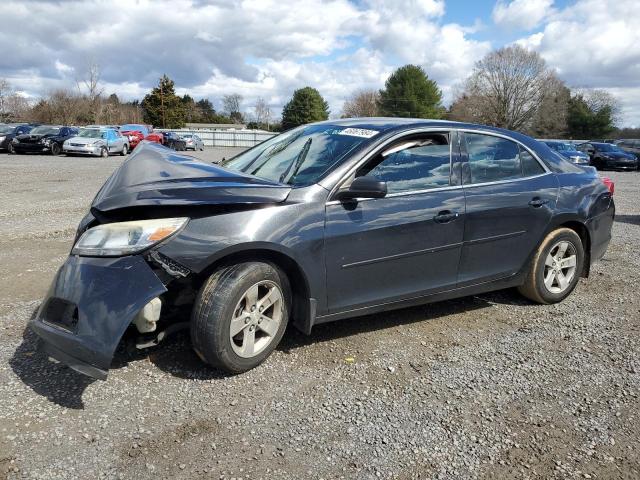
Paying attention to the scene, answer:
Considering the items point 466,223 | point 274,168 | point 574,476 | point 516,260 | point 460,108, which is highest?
point 460,108

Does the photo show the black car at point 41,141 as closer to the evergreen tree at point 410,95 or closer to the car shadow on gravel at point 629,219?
the car shadow on gravel at point 629,219

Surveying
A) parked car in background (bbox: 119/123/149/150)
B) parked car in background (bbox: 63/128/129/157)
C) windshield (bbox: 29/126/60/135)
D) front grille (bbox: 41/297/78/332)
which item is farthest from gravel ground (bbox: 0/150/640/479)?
parked car in background (bbox: 119/123/149/150)

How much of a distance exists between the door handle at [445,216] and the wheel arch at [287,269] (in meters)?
1.13

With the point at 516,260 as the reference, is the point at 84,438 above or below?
below

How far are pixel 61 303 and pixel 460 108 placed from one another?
70.9 meters

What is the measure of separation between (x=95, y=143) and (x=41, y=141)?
99.3 inches

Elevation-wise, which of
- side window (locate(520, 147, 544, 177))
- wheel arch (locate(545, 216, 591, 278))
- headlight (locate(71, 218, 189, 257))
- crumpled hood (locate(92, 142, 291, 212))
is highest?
side window (locate(520, 147, 544, 177))

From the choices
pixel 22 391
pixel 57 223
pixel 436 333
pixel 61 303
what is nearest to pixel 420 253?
pixel 436 333

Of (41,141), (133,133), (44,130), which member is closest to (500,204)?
(41,141)

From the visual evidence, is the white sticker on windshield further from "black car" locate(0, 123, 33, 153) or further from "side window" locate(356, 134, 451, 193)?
"black car" locate(0, 123, 33, 153)

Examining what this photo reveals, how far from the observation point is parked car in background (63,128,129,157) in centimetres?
2508

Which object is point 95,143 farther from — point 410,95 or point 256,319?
point 410,95

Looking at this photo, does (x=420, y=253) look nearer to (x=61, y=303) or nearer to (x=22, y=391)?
(x=61, y=303)

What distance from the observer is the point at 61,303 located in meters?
2.89
